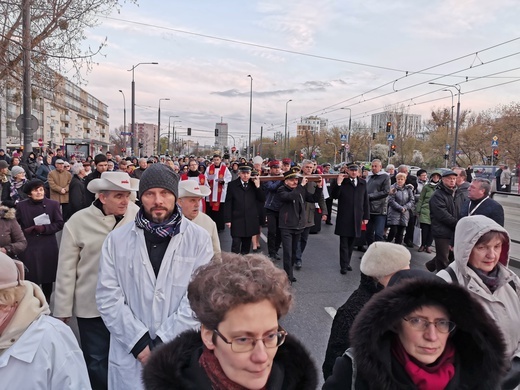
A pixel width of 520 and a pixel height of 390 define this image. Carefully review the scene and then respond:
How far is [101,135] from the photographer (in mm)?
140250

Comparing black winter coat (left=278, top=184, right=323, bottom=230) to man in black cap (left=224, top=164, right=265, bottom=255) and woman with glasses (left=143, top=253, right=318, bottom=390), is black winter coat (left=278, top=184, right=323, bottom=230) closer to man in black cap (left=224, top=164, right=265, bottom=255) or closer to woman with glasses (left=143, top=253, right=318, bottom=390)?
man in black cap (left=224, top=164, right=265, bottom=255)

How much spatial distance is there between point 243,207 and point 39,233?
3475 mm

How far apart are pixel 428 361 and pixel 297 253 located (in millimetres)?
6133

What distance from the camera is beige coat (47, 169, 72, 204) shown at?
30.5 feet

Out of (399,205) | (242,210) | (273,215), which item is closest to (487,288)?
(242,210)

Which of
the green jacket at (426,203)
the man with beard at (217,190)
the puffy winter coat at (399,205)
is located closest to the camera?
the green jacket at (426,203)

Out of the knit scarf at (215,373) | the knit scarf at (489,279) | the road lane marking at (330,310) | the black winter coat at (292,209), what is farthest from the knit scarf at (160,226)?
the black winter coat at (292,209)

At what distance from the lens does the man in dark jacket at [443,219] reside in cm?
626

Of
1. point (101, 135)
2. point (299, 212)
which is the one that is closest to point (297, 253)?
point (299, 212)

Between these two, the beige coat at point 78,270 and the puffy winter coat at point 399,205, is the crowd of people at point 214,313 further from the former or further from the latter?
the puffy winter coat at point 399,205

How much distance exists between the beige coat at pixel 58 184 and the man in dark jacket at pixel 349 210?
5.86 m

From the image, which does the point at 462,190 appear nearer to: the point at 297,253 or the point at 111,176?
the point at 297,253

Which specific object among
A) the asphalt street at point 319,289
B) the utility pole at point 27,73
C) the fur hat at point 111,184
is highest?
the utility pole at point 27,73

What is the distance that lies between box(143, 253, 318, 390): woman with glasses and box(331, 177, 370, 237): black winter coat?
19.7ft
